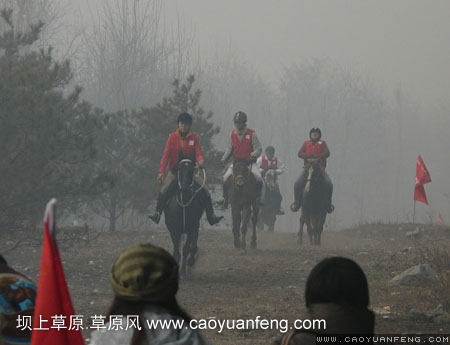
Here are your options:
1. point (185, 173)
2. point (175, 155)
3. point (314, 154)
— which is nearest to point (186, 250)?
point (185, 173)

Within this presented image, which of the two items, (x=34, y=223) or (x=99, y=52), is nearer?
(x=34, y=223)

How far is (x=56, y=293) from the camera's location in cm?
378

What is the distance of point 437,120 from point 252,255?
82.2 meters

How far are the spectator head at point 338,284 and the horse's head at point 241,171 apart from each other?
45.7 ft

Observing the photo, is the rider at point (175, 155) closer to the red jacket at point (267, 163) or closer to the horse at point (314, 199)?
the horse at point (314, 199)

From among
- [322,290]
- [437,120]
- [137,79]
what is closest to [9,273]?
[322,290]

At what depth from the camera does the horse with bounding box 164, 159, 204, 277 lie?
1418cm

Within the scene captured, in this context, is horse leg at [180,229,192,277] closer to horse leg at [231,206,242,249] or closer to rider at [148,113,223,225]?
rider at [148,113,223,225]

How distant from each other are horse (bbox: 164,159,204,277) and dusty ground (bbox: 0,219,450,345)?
0.43 meters

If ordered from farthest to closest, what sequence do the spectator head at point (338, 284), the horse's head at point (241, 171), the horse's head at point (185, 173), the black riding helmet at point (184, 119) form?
the horse's head at point (241, 171), the black riding helmet at point (184, 119), the horse's head at point (185, 173), the spectator head at point (338, 284)

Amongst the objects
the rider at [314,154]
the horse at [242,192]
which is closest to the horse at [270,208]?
the rider at [314,154]

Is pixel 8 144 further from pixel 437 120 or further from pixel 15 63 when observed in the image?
pixel 437 120

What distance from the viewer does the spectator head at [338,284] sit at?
3820 millimetres

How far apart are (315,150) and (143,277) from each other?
54.9ft
